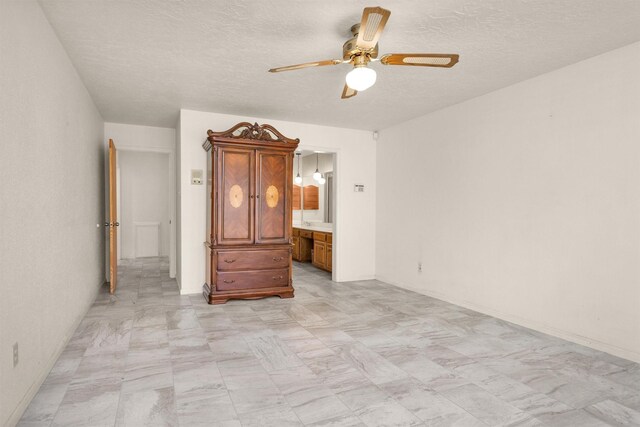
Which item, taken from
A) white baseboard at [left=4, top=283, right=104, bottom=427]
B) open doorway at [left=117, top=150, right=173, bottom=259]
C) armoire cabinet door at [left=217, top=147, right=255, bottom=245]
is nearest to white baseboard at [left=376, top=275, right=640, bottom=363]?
armoire cabinet door at [left=217, top=147, right=255, bottom=245]

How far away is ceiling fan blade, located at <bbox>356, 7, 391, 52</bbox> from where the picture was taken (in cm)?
199

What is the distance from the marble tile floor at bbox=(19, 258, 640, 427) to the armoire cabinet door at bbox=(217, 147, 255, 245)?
92 centimetres

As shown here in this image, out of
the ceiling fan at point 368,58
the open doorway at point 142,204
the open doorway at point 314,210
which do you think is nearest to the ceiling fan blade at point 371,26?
the ceiling fan at point 368,58

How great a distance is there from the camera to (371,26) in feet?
7.11

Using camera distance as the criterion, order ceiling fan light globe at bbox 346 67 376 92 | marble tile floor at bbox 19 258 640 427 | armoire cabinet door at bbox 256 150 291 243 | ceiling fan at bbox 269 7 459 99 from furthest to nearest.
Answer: armoire cabinet door at bbox 256 150 291 243 → ceiling fan light globe at bbox 346 67 376 92 → ceiling fan at bbox 269 7 459 99 → marble tile floor at bbox 19 258 640 427

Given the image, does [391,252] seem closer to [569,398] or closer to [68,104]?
[569,398]

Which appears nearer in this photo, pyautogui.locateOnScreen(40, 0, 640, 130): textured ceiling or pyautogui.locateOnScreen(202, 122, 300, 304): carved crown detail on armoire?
pyautogui.locateOnScreen(40, 0, 640, 130): textured ceiling

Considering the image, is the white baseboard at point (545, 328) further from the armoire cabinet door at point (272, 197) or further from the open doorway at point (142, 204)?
the open doorway at point (142, 204)

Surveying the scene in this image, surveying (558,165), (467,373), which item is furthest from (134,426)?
(558,165)

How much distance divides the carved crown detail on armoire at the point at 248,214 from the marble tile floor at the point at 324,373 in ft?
1.76

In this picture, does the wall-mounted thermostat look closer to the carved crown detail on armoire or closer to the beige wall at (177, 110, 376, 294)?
the beige wall at (177, 110, 376, 294)

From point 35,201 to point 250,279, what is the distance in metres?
2.64

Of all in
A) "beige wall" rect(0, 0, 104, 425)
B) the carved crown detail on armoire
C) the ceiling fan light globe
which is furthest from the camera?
the carved crown detail on armoire

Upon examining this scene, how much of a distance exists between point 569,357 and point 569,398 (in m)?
0.78
